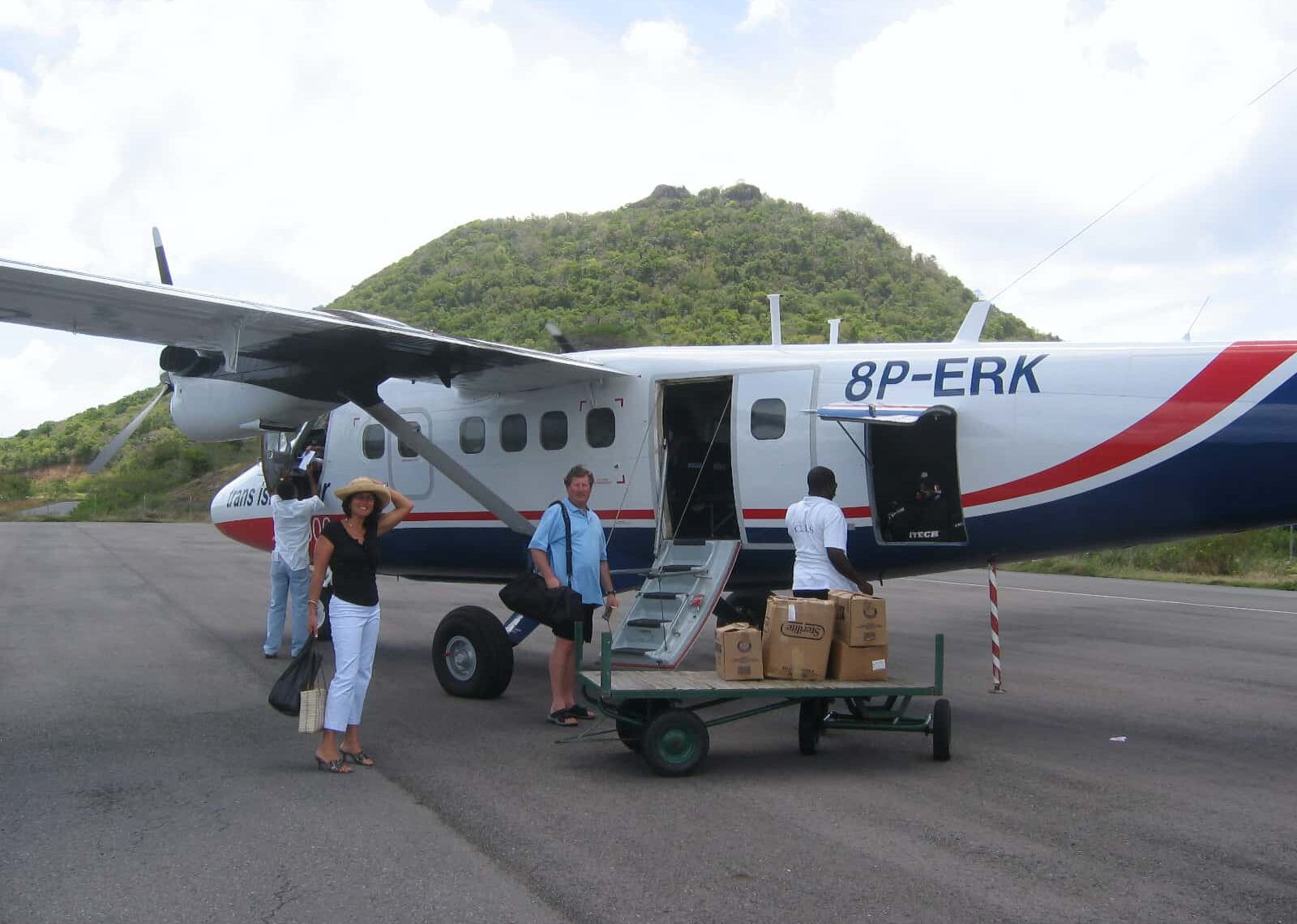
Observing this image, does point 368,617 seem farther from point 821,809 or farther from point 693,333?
point 693,333

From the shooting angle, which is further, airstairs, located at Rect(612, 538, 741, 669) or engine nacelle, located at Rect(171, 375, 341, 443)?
engine nacelle, located at Rect(171, 375, 341, 443)

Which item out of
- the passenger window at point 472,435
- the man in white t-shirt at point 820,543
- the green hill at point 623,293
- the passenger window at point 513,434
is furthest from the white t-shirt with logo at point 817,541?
the green hill at point 623,293

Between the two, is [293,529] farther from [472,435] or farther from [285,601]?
[472,435]

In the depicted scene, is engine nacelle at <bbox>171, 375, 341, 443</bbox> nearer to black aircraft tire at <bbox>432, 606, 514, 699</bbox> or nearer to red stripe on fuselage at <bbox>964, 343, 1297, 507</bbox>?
black aircraft tire at <bbox>432, 606, 514, 699</bbox>

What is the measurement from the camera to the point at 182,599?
665 inches

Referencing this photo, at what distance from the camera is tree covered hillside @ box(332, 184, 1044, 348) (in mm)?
50688

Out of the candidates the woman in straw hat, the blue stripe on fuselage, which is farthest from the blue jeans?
the woman in straw hat

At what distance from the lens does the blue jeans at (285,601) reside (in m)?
11.0

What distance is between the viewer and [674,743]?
6.61m

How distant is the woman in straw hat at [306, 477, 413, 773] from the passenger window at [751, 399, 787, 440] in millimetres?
3468

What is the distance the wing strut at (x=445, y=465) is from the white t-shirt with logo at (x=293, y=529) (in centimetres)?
160

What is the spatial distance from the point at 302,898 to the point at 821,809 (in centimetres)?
283

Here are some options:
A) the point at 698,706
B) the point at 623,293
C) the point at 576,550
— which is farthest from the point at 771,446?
the point at 623,293

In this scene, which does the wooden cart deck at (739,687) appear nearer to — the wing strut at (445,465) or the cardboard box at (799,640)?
the cardboard box at (799,640)
